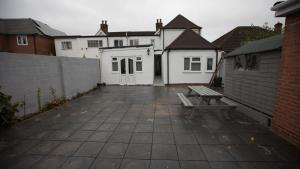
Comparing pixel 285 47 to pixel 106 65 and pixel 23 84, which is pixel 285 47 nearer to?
pixel 23 84

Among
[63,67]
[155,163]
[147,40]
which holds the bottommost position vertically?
[155,163]

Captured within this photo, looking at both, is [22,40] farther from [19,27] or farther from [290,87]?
[290,87]

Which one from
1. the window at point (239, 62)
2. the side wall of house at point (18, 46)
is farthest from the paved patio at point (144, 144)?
the side wall of house at point (18, 46)

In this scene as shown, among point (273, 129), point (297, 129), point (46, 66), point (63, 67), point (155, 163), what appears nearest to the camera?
point (155, 163)

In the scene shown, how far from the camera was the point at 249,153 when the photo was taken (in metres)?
2.94

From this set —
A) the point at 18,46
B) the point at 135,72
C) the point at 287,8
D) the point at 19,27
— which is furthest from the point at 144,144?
the point at 19,27

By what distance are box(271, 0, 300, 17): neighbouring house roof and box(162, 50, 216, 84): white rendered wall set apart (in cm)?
854

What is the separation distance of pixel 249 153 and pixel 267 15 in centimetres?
1661

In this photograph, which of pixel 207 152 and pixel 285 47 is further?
pixel 285 47

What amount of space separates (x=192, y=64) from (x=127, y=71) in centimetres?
554

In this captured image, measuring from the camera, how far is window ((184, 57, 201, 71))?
1212 centimetres

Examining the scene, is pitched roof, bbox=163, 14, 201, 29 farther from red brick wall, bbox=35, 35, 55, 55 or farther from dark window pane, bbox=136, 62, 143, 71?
red brick wall, bbox=35, 35, 55, 55

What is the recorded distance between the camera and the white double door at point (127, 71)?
1277cm

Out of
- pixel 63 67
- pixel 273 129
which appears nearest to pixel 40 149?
pixel 63 67
